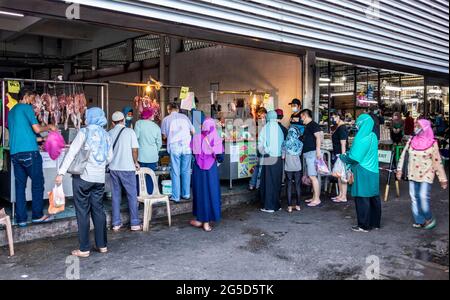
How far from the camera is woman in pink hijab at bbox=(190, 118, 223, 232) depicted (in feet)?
19.8

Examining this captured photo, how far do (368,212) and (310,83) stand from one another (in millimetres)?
Result: 3444

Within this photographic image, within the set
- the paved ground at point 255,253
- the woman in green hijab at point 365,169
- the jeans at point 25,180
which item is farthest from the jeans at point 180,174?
the woman in green hijab at point 365,169

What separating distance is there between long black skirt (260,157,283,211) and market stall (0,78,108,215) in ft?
9.93

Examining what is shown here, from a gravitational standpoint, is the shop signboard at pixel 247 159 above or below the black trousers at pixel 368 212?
above

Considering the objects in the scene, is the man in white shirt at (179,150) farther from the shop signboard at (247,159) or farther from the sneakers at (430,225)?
the sneakers at (430,225)

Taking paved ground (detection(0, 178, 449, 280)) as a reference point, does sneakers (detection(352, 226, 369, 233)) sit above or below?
above

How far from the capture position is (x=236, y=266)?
4707 mm

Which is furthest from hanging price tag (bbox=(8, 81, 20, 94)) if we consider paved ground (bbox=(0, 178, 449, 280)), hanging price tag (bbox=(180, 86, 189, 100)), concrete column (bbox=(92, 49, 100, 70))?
concrete column (bbox=(92, 49, 100, 70))

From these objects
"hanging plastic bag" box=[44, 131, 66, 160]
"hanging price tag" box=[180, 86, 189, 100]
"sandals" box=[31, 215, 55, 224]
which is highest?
"hanging price tag" box=[180, 86, 189, 100]

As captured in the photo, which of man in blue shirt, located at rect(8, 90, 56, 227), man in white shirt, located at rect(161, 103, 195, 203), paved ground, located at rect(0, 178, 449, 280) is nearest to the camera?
paved ground, located at rect(0, 178, 449, 280)

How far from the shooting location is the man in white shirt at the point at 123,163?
6.01 meters

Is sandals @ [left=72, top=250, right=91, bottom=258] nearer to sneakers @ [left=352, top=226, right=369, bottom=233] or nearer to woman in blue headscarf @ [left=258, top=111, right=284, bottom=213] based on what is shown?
woman in blue headscarf @ [left=258, top=111, right=284, bottom=213]

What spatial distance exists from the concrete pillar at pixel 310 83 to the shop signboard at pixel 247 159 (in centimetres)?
143

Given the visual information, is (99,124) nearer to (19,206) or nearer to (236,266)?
(19,206)
